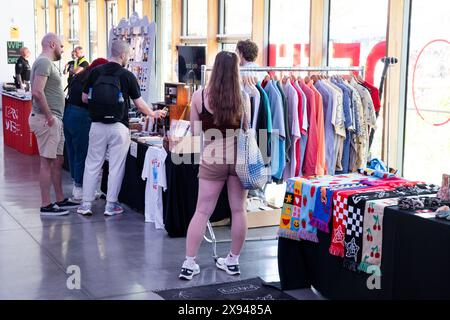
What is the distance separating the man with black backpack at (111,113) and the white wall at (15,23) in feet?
38.5

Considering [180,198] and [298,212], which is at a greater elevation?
[298,212]

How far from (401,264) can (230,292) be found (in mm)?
1151

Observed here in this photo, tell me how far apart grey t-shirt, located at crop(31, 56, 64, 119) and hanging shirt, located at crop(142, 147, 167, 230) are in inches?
35.0

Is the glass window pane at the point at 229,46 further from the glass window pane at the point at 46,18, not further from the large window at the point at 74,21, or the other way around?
the glass window pane at the point at 46,18

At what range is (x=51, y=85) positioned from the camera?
557 cm

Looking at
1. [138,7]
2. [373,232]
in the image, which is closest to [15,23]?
[138,7]

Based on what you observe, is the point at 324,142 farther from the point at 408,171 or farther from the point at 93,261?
the point at 93,261

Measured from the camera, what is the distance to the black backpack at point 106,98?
5.39 metres

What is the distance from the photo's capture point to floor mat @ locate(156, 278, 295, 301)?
381 centimetres

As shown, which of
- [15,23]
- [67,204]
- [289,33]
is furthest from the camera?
[15,23]

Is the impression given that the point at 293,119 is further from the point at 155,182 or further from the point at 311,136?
the point at 155,182

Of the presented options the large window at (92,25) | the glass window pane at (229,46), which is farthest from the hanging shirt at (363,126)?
the large window at (92,25)

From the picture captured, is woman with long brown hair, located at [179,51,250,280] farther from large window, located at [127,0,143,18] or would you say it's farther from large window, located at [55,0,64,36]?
large window, located at [55,0,64,36]

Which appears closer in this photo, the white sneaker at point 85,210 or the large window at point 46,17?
the white sneaker at point 85,210
